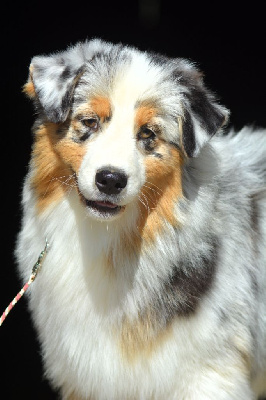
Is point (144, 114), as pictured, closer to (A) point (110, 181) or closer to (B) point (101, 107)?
(B) point (101, 107)

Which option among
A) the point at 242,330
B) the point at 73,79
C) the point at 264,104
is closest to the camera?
the point at 73,79

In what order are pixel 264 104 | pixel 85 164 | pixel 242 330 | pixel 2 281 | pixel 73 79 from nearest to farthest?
1. pixel 85 164
2. pixel 73 79
3. pixel 242 330
4. pixel 2 281
5. pixel 264 104

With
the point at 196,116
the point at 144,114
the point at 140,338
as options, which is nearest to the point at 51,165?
the point at 144,114

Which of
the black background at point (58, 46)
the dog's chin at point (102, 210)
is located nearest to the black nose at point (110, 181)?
the dog's chin at point (102, 210)

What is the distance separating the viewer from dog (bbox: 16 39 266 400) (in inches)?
140

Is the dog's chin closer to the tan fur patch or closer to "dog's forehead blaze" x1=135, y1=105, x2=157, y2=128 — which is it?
"dog's forehead blaze" x1=135, y1=105, x2=157, y2=128

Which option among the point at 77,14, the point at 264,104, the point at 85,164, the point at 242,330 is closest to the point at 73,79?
the point at 85,164

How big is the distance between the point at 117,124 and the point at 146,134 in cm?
16

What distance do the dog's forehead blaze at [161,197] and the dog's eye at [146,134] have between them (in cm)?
10

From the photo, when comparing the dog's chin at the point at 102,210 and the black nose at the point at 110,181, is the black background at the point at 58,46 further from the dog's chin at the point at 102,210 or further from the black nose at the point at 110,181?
the black nose at the point at 110,181

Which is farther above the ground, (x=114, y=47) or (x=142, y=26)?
(x=114, y=47)

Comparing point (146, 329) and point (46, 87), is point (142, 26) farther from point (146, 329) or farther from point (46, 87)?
point (146, 329)

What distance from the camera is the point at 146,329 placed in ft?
12.2

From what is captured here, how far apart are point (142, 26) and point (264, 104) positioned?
4.04ft
